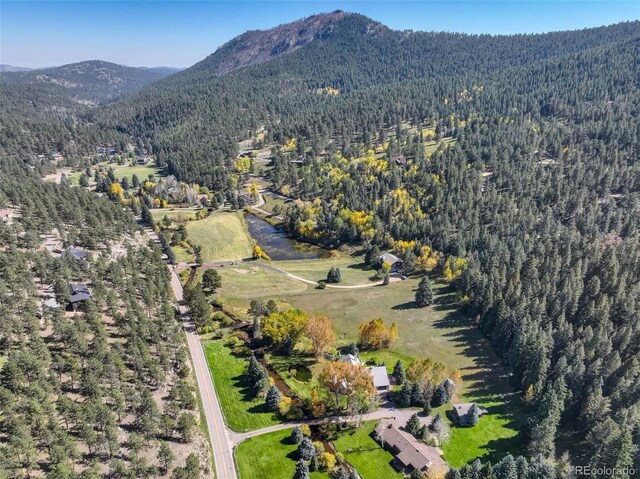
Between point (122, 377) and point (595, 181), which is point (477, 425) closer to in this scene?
point (122, 377)

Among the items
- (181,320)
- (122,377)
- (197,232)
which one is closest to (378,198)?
(197,232)

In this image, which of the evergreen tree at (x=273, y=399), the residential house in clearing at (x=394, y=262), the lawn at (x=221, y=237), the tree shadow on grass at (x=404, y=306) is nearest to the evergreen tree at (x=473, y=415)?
the evergreen tree at (x=273, y=399)

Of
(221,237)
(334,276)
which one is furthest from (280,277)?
(221,237)

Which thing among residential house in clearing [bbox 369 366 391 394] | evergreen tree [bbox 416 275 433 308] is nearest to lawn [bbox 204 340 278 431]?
residential house in clearing [bbox 369 366 391 394]

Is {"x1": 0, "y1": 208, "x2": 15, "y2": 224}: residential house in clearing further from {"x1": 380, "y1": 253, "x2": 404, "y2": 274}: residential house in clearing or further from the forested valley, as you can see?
{"x1": 380, "y1": 253, "x2": 404, "y2": 274}: residential house in clearing

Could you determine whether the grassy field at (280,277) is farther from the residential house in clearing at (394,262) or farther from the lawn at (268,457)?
the lawn at (268,457)

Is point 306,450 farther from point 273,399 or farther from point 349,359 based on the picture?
point 349,359

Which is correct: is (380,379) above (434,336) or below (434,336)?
above
